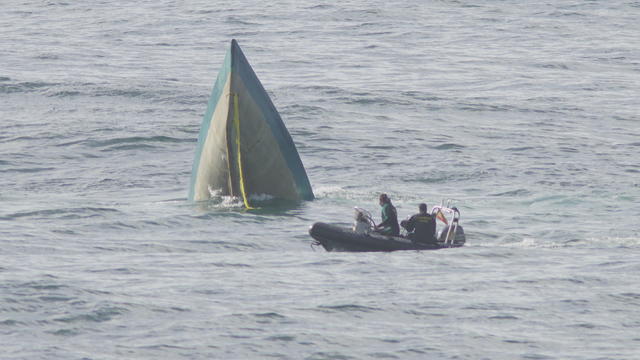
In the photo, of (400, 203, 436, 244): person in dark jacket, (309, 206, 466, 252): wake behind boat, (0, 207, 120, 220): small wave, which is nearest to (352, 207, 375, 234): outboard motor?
(309, 206, 466, 252): wake behind boat

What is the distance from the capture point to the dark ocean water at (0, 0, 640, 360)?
67.2ft

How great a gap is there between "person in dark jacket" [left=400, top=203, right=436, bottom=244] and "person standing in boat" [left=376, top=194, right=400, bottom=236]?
9.3 inches

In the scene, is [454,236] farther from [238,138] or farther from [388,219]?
[238,138]

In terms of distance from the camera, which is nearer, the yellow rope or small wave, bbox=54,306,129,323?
small wave, bbox=54,306,129,323

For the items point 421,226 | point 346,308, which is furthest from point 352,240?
point 346,308

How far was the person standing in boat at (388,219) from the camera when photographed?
87.0 feet

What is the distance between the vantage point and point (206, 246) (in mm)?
26906

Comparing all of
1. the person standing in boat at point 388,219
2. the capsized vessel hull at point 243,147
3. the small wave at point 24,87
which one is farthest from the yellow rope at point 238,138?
the small wave at point 24,87

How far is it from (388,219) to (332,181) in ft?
29.4

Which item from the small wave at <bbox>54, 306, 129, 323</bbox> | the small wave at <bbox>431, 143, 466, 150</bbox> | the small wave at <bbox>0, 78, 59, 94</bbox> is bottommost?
the small wave at <bbox>54, 306, 129, 323</bbox>

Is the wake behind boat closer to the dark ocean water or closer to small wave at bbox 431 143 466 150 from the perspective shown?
the dark ocean water

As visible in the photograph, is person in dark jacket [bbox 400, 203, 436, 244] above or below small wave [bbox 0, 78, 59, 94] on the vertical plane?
below

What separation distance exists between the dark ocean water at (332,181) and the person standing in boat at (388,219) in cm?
107

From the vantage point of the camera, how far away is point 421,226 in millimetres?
26547
